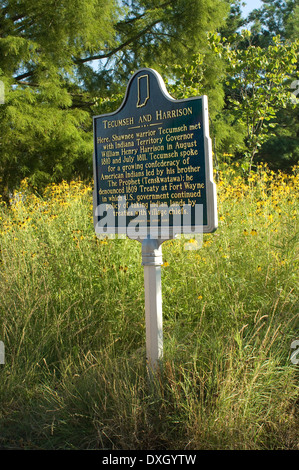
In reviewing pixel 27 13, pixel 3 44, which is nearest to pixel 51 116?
pixel 3 44

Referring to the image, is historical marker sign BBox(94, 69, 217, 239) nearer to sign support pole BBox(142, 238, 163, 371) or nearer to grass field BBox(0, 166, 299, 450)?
sign support pole BBox(142, 238, 163, 371)

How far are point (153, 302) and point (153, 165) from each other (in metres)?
0.97

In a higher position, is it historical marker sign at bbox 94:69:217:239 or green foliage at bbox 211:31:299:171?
green foliage at bbox 211:31:299:171

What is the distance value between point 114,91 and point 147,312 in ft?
33.2

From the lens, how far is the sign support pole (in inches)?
125

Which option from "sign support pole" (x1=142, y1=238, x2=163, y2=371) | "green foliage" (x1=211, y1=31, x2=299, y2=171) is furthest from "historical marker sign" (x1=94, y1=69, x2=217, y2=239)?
"green foliage" (x1=211, y1=31, x2=299, y2=171)

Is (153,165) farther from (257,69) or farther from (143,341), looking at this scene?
(257,69)

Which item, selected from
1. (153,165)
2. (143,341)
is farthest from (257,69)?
(143,341)

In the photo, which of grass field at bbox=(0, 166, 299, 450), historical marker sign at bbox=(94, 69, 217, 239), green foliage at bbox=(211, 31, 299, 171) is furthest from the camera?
green foliage at bbox=(211, 31, 299, 171)

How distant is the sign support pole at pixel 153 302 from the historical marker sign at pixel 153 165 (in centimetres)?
12

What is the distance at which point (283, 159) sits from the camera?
→ 878 inches

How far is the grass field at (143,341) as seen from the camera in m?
2.69

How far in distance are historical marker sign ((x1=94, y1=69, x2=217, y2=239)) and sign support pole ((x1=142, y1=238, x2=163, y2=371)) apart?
4.9 inches

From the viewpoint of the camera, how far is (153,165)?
340cm
